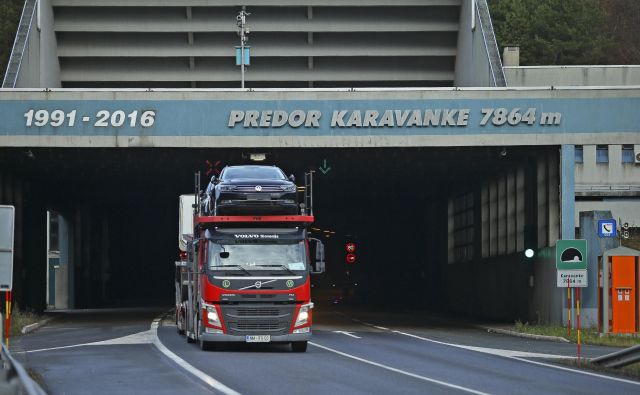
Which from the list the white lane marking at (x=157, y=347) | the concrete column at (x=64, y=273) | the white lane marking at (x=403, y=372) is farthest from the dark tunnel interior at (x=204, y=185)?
the white lane marking at (x=403, y=372)

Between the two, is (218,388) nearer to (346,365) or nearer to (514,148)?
(346,365)

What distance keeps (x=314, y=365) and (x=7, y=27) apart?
7046cm

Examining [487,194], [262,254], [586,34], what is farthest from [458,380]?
[586,34]

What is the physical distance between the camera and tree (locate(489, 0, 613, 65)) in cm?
9006

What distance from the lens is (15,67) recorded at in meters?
53.5

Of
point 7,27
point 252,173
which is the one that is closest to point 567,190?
point 252,173

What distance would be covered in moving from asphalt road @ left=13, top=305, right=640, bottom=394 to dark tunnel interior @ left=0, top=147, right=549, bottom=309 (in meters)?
8.78

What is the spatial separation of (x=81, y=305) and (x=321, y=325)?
106 feet

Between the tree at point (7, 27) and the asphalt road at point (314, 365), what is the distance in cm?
5238

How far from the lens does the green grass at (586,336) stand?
36.3 meters

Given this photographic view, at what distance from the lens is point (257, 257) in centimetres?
2758

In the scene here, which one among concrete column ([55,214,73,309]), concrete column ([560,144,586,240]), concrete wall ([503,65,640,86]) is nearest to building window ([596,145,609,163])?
concrete wall ([503,65,640,86])

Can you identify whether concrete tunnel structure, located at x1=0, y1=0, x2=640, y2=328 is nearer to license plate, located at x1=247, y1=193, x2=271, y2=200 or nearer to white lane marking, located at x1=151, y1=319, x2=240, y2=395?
white lane marking, located at x1=151, y1=319, x2=240, y2=395

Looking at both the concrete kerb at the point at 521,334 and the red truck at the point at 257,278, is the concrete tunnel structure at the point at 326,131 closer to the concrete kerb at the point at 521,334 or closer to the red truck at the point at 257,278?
the concrete kerb at the point at 521,334
